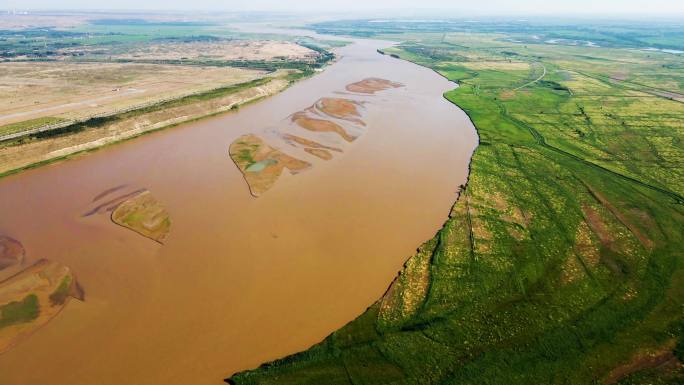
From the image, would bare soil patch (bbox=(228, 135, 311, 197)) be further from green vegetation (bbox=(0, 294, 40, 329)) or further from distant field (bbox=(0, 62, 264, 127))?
distant field (bbox=(0, 62, 264, 127))

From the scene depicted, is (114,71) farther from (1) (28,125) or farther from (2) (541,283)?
(2) (541,283)

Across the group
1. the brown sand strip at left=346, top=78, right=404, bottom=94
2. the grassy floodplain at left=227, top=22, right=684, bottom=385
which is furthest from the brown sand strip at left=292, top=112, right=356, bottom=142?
the brown sand strip at left=346, top=78, right=404, bottom=94

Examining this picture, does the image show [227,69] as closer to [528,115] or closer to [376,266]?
[528,115]

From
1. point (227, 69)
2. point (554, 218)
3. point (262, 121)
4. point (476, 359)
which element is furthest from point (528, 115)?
point (227, 69)

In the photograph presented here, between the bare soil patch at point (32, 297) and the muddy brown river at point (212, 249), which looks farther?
the bare soil patch at point (32, 297)

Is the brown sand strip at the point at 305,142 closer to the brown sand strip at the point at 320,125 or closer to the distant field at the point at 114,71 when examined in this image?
the brown sand strip at the point at 320,125

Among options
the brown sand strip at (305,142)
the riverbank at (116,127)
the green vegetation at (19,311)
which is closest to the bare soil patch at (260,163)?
the brown sand strip at (305,142)
